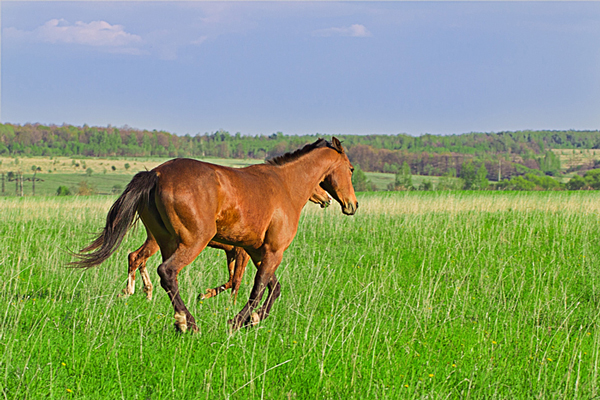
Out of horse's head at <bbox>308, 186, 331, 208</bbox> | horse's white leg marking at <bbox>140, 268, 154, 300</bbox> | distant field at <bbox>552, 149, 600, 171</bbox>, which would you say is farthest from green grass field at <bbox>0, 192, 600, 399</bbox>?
distant field at <bbox>552, 149, 600, 171</bbox>

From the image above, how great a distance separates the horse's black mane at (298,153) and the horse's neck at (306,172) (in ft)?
0.15

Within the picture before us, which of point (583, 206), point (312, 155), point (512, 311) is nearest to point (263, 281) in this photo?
point (312, 155)

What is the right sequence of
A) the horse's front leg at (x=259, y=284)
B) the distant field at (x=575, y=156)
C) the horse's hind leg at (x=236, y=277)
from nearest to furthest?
1. the horse's front leg at (x=259, y=284)
2. the horse's hind leg at (x=236, y=277)
3. the distant field at (x=575, y=156)

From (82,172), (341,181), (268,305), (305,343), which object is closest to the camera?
(305,343)

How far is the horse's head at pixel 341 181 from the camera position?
5922mm

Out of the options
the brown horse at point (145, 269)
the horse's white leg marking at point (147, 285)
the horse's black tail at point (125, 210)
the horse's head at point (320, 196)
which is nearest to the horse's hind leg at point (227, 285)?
the brown horse at point (145, 269)

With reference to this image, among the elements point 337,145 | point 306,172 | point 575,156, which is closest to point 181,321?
point 306,172

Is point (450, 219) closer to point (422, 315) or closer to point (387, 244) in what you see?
point (387, 244)

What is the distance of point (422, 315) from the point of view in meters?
5.48

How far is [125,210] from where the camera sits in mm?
4527

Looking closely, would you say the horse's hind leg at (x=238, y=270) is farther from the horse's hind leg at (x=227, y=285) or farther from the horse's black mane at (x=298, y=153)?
the horse's black mane at (x=298, y=153)

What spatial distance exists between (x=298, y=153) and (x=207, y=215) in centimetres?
170

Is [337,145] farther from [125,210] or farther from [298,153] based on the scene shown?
[125,210]

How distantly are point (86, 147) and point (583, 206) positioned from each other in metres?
134
